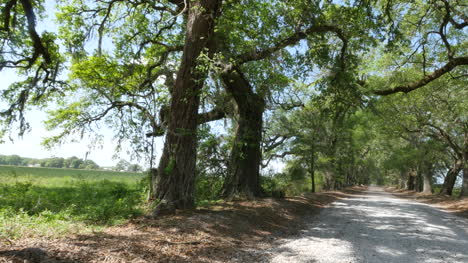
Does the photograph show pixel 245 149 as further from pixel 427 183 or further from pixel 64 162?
pixel 64 162

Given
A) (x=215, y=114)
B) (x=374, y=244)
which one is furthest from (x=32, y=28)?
(x=374, y=244)

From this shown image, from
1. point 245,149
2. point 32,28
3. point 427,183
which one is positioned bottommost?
point 427,183

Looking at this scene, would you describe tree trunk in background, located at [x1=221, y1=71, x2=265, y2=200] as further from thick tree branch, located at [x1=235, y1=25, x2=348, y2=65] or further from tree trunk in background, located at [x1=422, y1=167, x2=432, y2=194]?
tree trunk in background, located at [x1=422, y1=167, x2=432, y2=194]

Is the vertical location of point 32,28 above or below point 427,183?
above

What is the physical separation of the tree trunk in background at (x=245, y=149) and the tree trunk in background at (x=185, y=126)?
2.83 meters

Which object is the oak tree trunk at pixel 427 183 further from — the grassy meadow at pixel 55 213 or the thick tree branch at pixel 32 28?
the thick tree branch at pixel 32 28

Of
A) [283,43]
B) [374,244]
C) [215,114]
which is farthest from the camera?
[215,114]

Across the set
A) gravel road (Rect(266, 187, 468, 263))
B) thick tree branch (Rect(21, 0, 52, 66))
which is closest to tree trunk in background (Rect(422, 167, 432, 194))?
gravel road (Rect(266, 187, 468, 263))

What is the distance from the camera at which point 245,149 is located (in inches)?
448

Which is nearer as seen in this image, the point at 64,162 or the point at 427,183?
the point at 427,183

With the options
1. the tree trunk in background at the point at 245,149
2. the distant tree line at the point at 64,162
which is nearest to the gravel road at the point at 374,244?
the tree trunk in background at the point at 245,149

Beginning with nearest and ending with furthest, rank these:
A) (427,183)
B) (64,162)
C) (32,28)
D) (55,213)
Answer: (32,28) → (55,213) → (427,183) → (64,162)

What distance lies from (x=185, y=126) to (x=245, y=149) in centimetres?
410

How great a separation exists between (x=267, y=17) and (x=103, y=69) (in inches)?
290
